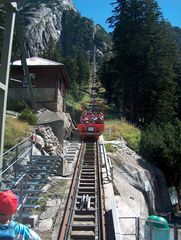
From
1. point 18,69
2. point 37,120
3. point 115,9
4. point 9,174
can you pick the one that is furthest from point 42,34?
point 9,174

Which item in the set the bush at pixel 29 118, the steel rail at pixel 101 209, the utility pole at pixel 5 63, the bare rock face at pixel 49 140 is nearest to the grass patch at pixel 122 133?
the bush at pixel 29 118

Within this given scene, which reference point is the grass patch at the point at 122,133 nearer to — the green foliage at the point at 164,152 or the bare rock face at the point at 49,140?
the green foliage at the point at 164,152

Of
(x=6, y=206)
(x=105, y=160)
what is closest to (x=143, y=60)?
(x=105, y=160)

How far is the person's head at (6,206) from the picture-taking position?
4.17 metres

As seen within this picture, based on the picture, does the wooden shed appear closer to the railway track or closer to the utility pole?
the railway track

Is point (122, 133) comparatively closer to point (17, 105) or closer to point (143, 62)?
point (17, 105)

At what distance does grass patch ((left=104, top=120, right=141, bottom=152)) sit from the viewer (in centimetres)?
3299

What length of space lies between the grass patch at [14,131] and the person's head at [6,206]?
15973 millimetres

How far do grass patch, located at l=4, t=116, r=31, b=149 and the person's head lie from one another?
52.4 ft

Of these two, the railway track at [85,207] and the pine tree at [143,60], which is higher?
the pine tree at [143,60]

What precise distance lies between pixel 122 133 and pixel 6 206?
103 feet

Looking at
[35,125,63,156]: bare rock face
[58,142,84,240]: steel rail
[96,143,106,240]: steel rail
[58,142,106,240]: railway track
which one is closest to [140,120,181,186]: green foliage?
[35,125,63,156]: bare rock face

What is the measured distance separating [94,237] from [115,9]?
146 feet

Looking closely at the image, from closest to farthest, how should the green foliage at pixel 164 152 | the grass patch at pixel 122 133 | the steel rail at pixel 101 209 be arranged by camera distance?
1. the steel rail at pixel 101 209
2. the green foliage at pixel 164 152
3. the grass patch at pixel 122 133
